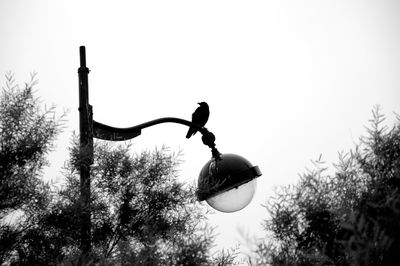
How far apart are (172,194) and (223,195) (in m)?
3.53

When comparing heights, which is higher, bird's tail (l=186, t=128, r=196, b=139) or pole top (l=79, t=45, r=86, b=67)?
pole top (l=79, t=45, r=86, b=67)

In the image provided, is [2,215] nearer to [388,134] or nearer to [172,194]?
[172,194]

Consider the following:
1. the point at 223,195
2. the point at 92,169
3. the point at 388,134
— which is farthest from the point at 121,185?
the point at 388,134

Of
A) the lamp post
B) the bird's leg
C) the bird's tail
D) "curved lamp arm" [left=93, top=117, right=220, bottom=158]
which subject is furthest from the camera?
the bird's tail

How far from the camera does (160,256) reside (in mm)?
6363

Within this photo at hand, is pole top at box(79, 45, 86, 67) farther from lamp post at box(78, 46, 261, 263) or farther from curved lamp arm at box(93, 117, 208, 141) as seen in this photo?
curved lamp arm at box(93, 117, 208, 141)

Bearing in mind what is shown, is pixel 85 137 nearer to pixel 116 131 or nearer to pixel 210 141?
pixel 116 131

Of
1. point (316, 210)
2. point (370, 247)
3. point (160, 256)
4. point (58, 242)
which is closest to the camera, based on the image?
point (370, 247)

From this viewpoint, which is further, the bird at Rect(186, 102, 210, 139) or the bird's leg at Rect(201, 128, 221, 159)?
the bird at Rect(186, 102, 210, 139)

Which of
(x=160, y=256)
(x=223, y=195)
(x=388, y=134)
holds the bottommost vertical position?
(x=160, y=256)

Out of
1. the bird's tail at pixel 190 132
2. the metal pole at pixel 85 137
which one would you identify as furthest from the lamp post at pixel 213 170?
the bird's tail at pixel 190 132

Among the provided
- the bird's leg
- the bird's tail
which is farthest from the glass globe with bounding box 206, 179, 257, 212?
the bird's tail

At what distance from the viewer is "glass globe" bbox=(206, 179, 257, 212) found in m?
5.84

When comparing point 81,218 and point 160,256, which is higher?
point 81,218
